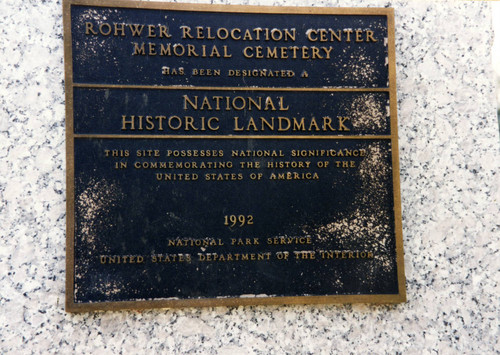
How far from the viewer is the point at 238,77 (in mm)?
2924

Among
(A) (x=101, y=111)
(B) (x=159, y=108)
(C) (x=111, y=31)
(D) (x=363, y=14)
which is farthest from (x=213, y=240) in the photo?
(D) (x=363, y=14)

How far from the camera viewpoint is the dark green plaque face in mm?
2779

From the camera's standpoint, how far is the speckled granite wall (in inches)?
111

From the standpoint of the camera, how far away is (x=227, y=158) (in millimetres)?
2877

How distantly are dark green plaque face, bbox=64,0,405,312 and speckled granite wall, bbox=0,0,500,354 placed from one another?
6.7 inches

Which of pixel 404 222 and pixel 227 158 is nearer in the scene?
pixel 227 158

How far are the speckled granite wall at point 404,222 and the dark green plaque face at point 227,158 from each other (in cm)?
17

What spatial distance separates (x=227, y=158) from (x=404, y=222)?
1.32 metres

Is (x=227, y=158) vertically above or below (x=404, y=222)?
above

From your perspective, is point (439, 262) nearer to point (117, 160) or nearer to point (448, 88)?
point (448, 88)

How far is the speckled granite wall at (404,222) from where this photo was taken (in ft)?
9.23

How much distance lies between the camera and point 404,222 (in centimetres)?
302

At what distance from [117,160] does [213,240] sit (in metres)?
0.82

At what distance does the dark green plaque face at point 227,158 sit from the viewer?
2.78 m
